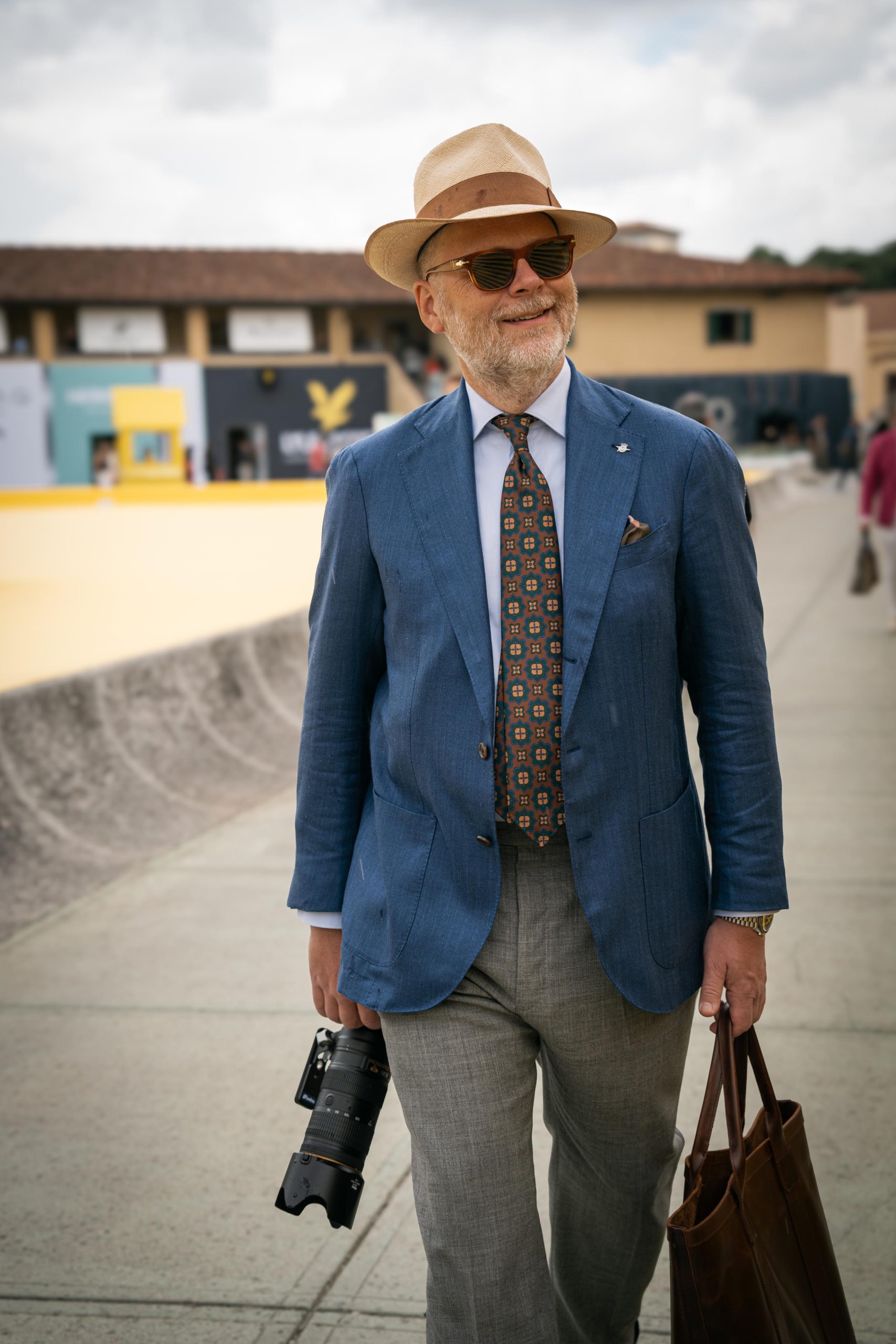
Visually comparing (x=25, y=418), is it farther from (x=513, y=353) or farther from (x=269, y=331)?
(x=513, y=353)

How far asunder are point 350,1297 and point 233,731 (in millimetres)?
5314

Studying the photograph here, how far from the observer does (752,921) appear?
2062 millimetres

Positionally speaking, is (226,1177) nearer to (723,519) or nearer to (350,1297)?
(350,1297)

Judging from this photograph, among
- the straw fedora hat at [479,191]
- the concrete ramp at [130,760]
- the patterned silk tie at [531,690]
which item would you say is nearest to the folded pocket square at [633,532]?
the patterned silk tie at [531,690]

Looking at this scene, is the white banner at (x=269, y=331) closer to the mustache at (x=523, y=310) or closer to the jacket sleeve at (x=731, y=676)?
the mustache at (x=523, y=310)

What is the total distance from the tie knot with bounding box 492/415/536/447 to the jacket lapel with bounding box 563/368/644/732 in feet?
0.20

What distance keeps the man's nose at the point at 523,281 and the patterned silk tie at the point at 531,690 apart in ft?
1.20

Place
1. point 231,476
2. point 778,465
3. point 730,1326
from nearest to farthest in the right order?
point 730,1326
point 778,465
point 231,476

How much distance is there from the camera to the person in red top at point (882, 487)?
34.6ft

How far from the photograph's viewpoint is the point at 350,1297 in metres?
2.78

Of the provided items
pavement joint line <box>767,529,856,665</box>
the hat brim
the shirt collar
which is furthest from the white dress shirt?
pavement joint line <box>767,529,856,665</box>

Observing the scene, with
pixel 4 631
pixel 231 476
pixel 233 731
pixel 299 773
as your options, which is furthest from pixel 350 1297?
pixel 231 476

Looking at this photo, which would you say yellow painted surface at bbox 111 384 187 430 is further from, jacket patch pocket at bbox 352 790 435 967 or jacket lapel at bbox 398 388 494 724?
jacket patch pocket at bbox 352 790 435 967

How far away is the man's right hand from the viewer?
218 centimetres
